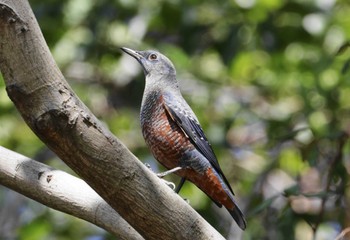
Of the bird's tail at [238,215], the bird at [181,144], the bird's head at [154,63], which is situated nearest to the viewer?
the bird's tail at [238,215]

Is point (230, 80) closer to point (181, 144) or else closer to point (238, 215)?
point (181, 144)

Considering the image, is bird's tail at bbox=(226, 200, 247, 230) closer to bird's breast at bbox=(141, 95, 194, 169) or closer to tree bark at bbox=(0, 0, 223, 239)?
bird's breast at bbox=(141, 95, 194, 169)

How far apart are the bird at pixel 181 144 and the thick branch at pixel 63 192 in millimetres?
1218

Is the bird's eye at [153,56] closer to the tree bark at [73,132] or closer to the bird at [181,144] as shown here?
the bird at [181,144]

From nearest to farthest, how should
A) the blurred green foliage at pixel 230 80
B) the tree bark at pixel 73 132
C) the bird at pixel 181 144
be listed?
the tree bark at pixel 73 132
the bird at pixel 181 144
the blurred green foliage at pixel 230 80

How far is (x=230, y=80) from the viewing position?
851 centimetres

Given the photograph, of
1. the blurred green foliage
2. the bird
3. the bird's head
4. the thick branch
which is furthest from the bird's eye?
the thick branch

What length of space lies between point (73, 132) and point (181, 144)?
7.16 feet

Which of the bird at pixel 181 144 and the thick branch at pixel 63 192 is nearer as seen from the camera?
the thick branch at pixel 63 192

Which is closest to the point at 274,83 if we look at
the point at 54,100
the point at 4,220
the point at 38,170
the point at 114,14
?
the point at 114,14

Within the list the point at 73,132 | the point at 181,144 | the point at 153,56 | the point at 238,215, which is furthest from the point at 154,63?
the point at 73,132

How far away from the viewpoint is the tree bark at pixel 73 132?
312 cm

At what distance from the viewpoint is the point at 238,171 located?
8.29m

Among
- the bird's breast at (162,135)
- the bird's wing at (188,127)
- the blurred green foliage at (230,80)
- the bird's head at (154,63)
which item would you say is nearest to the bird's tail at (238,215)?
the bird's wing at (188,127)
